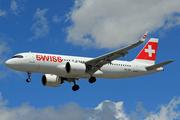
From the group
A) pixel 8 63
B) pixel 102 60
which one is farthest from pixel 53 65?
pixel 102 60

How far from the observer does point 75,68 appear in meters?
39.1

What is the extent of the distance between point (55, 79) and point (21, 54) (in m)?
7.52

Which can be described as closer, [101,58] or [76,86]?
[101,58]

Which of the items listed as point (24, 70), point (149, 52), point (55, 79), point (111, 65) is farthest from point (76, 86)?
point (149, 52)

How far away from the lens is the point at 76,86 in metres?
45.2

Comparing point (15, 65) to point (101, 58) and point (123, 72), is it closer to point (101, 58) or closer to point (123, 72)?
point (101, 58)

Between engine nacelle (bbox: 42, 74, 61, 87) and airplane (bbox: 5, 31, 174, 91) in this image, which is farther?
engine nacelle (bbox: 42, 74, 61, 87)

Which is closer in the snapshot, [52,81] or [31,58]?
[31,58]

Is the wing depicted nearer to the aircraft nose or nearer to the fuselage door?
the fuselage door

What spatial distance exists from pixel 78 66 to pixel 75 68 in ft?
1.74

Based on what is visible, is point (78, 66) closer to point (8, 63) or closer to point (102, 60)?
point (102, 60)

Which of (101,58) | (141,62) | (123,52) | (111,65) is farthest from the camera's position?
(141,62)

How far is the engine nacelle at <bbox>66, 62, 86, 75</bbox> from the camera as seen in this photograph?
128 feet

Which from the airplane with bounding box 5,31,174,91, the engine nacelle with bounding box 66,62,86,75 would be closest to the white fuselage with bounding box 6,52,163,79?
the airplane with bounding box 5,31,174,91
